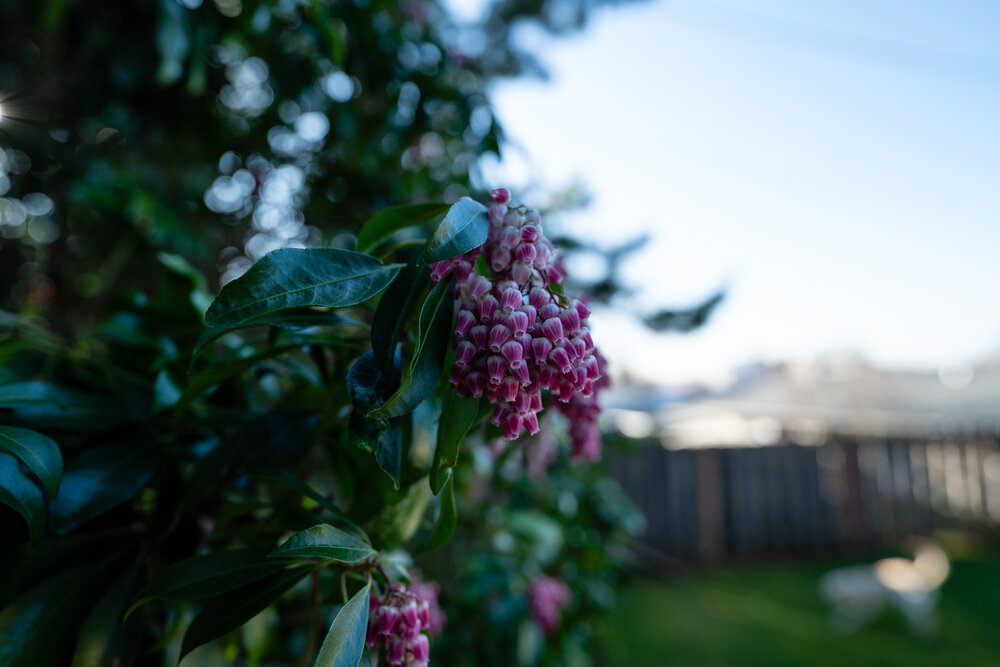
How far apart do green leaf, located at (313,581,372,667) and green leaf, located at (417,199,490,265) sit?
1.16 feet

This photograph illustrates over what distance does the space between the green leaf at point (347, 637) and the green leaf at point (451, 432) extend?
5.5 inches

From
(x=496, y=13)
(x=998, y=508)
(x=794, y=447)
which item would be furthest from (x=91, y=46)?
(x=998, y=508)

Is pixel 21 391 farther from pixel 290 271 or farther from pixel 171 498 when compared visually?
pixel 290 271

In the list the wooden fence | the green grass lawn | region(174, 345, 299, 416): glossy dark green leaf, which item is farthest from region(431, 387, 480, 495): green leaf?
the wooden fence

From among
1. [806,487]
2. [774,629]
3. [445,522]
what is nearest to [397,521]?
[445,522]

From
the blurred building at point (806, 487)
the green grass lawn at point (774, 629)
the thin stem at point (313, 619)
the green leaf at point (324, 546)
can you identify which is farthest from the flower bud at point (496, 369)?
the blurred building at point (806, 487)

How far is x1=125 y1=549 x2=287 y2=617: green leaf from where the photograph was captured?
2.09 feet

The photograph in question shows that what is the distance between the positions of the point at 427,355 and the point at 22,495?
438 mm

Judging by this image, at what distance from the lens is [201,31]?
1.68 meters

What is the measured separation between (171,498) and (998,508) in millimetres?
9863

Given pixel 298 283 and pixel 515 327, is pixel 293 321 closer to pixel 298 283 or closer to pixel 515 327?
pixel 298 283

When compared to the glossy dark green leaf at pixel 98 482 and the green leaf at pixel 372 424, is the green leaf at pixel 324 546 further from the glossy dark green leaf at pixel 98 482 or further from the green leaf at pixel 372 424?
the glossy dark green leaf at pixel 98 482

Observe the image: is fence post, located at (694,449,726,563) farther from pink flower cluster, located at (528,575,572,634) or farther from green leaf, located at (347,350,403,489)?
green leaf, located at (347,350,403,489)

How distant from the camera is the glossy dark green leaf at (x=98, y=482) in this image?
74 cm
